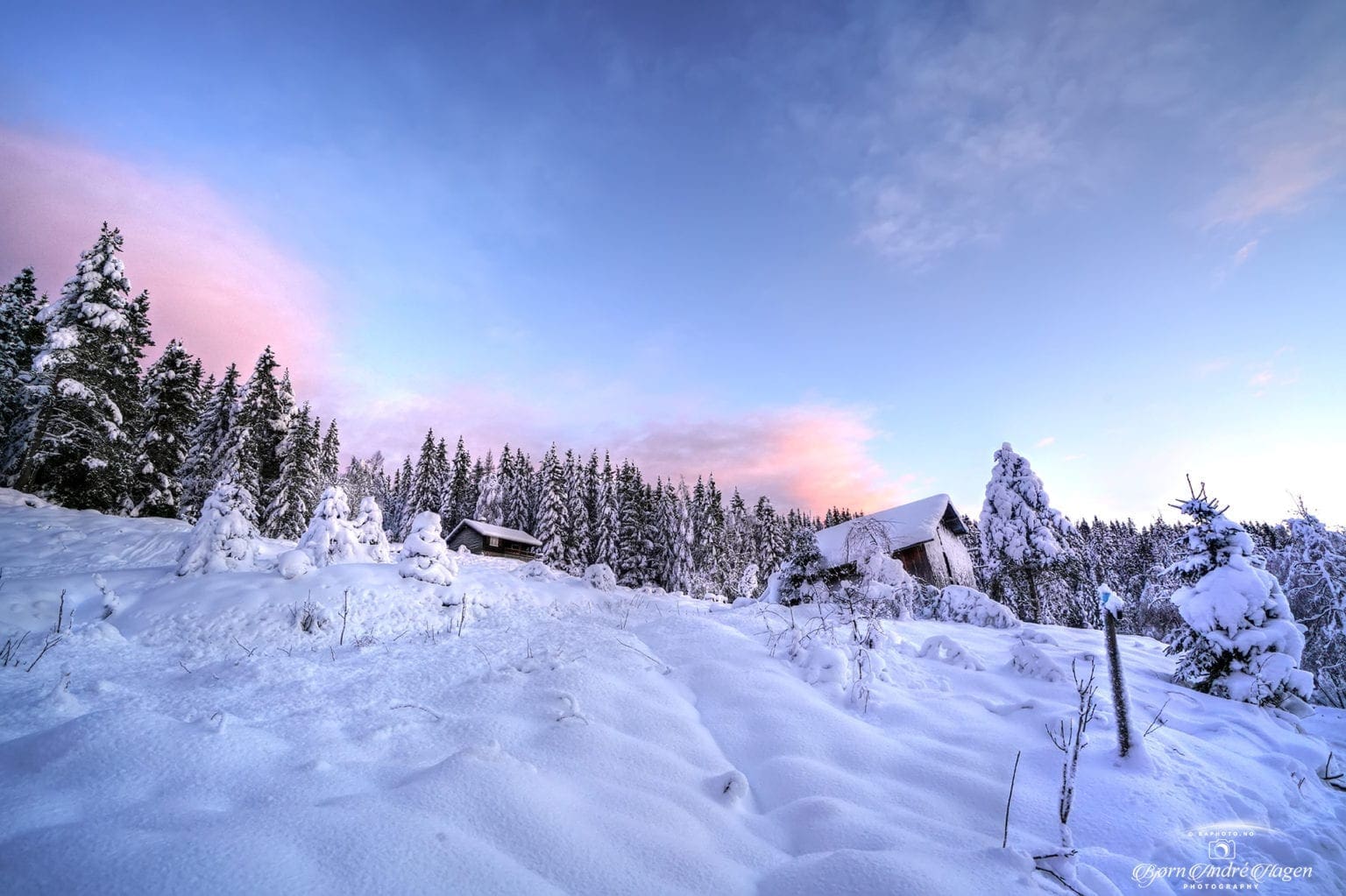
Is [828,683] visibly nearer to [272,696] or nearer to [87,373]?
[272,696]

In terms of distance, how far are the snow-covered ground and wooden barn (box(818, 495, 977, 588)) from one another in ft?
70.4

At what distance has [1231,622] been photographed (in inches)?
322

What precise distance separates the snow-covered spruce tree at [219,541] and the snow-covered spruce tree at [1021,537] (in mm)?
33063

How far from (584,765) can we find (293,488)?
1509 inches

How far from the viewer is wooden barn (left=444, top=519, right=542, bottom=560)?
1586 inches

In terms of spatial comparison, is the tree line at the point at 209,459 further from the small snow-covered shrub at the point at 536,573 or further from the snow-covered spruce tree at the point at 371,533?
the small snow-covered shrub at the point at 536,573

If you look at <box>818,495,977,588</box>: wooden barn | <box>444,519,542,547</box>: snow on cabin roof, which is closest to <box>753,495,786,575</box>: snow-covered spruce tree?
<box>818,495,977,588</box>: wooden barn

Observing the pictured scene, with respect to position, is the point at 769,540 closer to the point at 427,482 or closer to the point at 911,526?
the point at 911,526

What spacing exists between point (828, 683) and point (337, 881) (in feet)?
16.5

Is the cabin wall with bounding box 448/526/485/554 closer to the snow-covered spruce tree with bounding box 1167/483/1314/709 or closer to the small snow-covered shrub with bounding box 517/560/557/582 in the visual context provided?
the small snow-covered shrub with bounding box 517/560/557/582

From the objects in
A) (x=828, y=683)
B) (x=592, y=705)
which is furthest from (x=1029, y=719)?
(x=592, y=705)

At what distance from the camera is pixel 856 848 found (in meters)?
2.80

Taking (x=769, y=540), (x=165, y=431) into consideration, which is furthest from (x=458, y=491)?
(x=769, y=540)

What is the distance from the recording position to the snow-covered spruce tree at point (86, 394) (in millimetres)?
20750
